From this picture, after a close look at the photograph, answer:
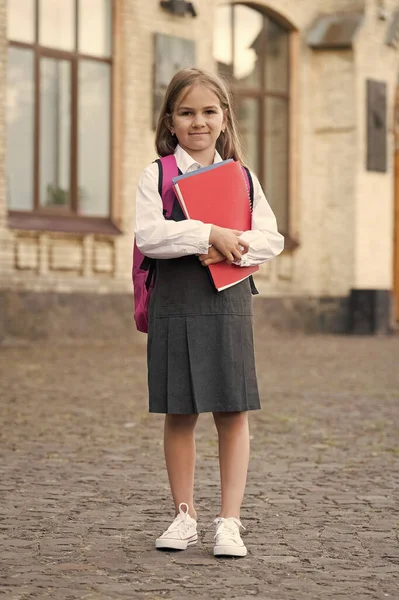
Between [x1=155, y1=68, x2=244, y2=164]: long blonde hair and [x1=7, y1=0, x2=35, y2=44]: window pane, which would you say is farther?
[x1=7, y1=0, x2=35, y2=44]: window pane

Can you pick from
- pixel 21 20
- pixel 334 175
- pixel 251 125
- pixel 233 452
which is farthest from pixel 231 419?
pixel 334 175

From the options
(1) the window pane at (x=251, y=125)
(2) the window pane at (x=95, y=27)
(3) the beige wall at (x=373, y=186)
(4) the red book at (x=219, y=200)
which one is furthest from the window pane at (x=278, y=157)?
(4) the red book at (x=219, y=200)

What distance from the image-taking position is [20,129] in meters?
16.2

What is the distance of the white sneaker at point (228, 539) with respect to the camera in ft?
14.5

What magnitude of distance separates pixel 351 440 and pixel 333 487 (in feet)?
5.74

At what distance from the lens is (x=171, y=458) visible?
4.70 meters

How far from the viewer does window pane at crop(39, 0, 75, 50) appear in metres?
16.3

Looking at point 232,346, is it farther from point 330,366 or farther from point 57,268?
point 57,268

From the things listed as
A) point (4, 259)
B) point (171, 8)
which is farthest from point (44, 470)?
point (171, 8)

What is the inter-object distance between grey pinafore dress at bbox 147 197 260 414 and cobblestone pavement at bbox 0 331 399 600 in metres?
0.49

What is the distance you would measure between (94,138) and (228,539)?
42.9 feet

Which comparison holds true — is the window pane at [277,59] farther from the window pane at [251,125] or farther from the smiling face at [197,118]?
the smiling face at [197,118]

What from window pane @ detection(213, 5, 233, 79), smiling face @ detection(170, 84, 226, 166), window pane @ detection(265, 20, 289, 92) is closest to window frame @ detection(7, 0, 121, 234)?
window pane @ detection(213, 5, 233, 79)

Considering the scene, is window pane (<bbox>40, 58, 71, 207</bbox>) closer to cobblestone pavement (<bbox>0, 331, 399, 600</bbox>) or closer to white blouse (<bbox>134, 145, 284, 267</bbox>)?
cobblestone pavement (<bbox>0, 331, 399, 600</bbox>)
